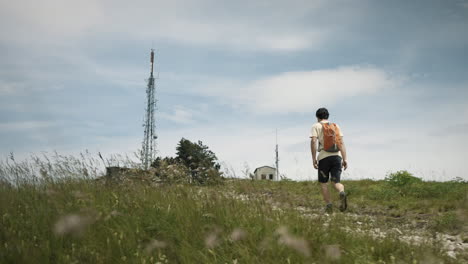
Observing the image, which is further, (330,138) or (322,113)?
(322,113)

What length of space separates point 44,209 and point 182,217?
6.82ft

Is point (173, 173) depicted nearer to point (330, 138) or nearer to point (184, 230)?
point (184, 230)

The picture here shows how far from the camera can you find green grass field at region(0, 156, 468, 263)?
4340mm

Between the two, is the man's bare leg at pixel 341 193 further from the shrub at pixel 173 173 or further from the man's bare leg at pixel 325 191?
the shrub at pixel 173 173

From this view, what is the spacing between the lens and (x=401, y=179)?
14453 mm

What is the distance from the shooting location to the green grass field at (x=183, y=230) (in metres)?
4.34

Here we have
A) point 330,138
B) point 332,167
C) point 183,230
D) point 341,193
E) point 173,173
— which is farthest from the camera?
point 341,193

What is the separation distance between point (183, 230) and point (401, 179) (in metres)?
11.8

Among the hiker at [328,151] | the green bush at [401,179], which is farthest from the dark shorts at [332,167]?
the green bush at [401,179]

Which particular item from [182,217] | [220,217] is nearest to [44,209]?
[182,217]

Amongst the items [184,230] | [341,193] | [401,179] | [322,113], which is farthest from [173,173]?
[401,179]

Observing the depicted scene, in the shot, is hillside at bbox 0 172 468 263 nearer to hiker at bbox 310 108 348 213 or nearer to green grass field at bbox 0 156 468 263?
green grass field at bbox 0 156 468 263

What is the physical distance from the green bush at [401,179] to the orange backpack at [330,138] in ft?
21.7

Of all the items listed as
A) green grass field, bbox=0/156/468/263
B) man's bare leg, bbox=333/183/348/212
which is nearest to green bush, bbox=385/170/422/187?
man's bare leg, bbox=333/183/348/212
